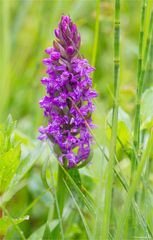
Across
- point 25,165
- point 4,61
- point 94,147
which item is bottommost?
point 94,147

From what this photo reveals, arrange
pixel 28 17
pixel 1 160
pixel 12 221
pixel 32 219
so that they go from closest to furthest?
pixel 12 221 < pixel 1 160 < pixel 32 219 < pixel 28 17

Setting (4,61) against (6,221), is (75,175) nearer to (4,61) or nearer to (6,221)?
(6,221)

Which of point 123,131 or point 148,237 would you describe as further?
point 123,131

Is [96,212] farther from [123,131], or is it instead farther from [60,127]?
[123,131]

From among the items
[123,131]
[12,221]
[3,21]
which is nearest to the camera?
[12,221]

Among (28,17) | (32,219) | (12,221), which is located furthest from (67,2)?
(12,221)

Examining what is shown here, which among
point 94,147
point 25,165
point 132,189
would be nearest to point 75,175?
point 25,165

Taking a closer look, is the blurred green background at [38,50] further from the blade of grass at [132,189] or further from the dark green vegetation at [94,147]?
the blade of grass at [132,189]
